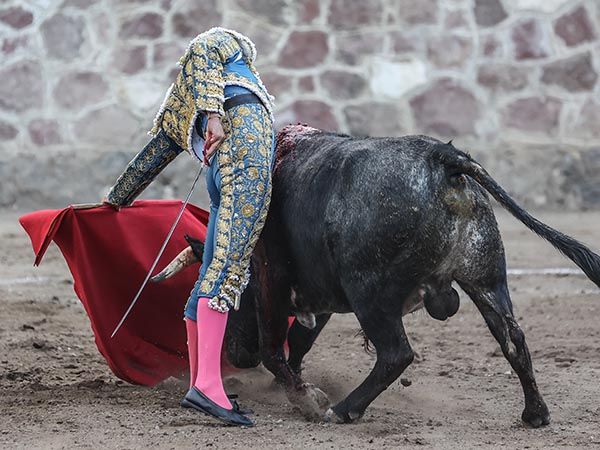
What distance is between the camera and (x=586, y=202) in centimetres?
863

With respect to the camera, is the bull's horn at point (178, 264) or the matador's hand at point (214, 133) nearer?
the matador's hand at point (214, 133)

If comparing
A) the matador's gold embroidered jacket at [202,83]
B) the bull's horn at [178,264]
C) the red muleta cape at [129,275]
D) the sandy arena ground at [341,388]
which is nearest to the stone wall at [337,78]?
the sandy arena ground at [341,388]

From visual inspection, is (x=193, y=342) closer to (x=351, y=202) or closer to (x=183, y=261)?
(x=183, y=261)

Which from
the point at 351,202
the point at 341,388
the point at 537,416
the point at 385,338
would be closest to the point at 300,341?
the point at 341,388

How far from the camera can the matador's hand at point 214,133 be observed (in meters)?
3.70

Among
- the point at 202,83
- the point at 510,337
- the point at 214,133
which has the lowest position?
the point at 510,337

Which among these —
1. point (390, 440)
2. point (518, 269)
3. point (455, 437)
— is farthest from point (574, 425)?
point (518, 269)

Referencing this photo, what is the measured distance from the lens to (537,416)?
3.72 m

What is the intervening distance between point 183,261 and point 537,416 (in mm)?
1463

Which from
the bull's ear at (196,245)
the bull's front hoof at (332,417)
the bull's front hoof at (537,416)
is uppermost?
the bull's ear at (196,245)

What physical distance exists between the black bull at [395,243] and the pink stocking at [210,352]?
34 cm

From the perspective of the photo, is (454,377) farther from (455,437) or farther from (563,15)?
(563,15)

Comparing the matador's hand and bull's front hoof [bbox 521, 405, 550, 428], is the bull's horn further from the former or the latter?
bull's front hoof [bbox 521, 405, 550, 428]

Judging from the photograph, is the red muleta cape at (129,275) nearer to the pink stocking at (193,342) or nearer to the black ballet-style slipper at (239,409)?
the pink stocking at (193,342)
